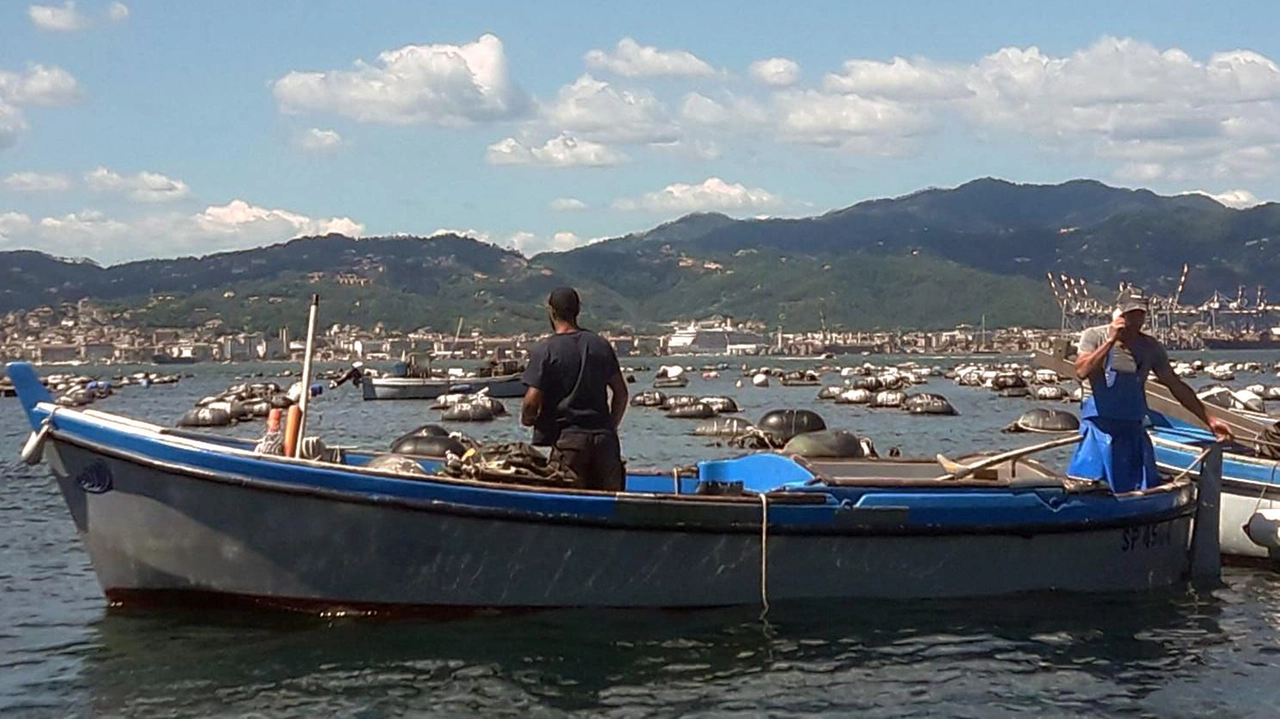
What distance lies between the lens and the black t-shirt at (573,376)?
42.4ft

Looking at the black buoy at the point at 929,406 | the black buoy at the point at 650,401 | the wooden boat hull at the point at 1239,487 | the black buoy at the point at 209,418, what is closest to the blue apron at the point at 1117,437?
the wooden boat hull at the point at 1239,487

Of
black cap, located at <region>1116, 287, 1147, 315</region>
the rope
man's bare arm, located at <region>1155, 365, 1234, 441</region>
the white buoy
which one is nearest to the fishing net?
black cap, located at <region>1116, 287, 1147, 315</region>

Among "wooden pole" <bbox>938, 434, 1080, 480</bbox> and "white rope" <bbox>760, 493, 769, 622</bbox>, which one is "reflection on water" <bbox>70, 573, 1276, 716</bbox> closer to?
"white rope" <bbox>760, 493, 769, 622</bbox>

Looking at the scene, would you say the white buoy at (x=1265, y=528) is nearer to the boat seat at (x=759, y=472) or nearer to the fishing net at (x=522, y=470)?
the boat seat at (x=759, y=472)

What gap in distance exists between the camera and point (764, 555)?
13492mm

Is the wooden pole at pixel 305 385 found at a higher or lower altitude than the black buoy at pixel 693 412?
higher

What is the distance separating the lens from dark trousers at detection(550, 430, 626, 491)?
13.2m

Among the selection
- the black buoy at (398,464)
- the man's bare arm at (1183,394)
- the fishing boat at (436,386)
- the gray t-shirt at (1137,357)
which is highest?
the gray t-shirt at (1137,357)

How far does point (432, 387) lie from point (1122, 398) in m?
83.6

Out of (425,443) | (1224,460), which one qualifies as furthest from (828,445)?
(1224,460)

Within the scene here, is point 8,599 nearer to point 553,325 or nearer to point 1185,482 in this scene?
→ point 553,325

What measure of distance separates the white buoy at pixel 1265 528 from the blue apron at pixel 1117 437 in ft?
7.84

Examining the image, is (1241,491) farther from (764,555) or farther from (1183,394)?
(764,555)

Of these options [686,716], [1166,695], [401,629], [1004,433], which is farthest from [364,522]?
[1004,433]
